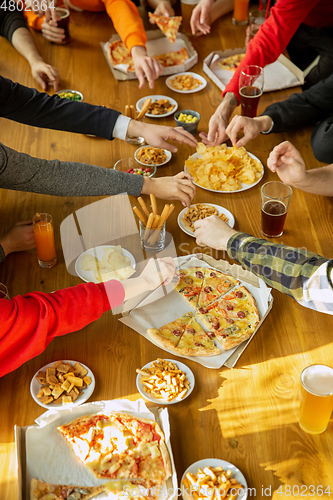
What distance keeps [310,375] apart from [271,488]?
309mm

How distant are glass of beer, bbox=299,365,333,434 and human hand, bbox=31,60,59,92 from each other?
230 centimetres

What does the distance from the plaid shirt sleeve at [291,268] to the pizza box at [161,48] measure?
1711mm

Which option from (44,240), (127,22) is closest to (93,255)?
(44,240)

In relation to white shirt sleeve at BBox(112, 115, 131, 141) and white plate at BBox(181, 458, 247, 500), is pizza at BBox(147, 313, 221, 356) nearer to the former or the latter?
white plate at BBox(181, 458, 247, 500)

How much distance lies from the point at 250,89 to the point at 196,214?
90 centimetres

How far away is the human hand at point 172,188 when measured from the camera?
1919mm

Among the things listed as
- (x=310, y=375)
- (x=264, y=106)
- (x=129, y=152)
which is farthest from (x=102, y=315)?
(x=264, y=106)

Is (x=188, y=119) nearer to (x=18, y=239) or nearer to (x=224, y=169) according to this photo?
(x=224, y=169)

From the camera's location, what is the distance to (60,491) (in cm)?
114

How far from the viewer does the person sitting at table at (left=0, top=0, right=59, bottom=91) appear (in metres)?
2.78

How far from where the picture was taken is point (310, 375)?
48.4 inches

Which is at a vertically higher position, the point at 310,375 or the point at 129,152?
the point at 310,375

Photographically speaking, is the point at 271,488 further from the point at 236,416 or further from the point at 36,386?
the point at 36,386

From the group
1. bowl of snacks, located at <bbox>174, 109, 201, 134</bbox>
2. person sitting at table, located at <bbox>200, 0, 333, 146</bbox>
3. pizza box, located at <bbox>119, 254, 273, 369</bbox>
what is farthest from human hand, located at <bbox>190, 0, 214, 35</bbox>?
pizza box, located at <bbox>119, 254, 273, 369</bbox>
